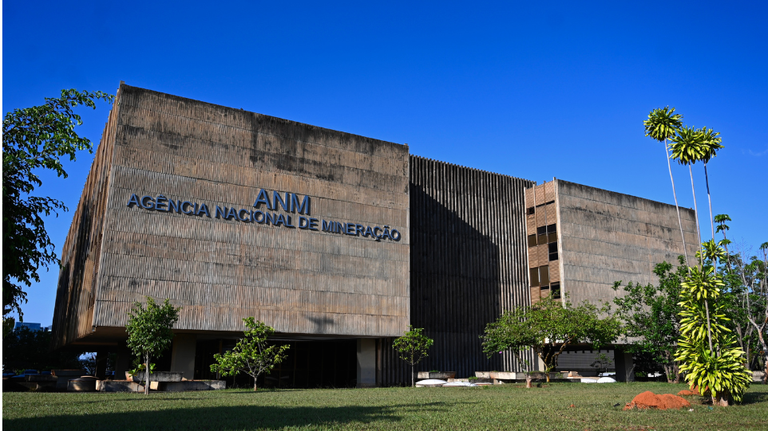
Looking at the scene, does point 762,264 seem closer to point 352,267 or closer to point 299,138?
point 352,267

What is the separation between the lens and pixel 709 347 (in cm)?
1853

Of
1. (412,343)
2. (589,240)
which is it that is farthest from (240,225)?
(589,240)

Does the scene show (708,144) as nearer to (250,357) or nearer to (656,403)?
(656,403)

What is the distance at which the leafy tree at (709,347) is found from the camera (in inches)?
696

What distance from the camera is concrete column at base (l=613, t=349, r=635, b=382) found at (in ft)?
167

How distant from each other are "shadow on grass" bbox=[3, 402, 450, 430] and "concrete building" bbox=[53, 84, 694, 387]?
17.2m

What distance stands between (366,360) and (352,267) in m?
6.82

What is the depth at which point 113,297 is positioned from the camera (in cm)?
3042

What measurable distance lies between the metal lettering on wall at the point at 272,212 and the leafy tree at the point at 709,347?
22.1 metres

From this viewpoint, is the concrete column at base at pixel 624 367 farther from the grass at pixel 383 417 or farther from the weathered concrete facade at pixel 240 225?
the grass at pixel 383 417

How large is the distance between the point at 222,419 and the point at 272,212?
22.6 metres

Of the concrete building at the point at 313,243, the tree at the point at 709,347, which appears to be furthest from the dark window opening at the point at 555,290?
the tree at the point at 709,347

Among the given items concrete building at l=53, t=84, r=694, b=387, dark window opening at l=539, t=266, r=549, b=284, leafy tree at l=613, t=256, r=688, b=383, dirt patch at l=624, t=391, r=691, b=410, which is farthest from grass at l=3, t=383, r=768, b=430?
dark window opening at l=539, t=266, r=549, b=284

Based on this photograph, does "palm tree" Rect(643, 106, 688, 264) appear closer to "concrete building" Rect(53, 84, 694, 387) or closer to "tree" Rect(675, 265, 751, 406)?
"tree" Rect(675, 265, 751, 406)
